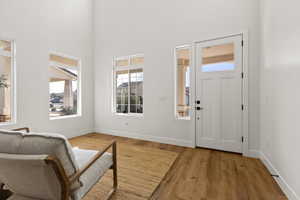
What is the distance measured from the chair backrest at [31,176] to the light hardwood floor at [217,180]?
3.87ft

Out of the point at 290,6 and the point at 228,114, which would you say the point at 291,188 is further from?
the point at 290,6

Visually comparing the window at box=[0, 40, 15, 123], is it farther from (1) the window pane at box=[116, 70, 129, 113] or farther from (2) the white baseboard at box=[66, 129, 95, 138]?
(1) the window pane at box=[116, 70, 129, 113]

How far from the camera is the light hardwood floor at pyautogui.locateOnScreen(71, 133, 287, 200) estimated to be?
1842 millimetres

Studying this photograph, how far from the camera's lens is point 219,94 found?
3.31m

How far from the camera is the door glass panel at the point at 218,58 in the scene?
3.24m

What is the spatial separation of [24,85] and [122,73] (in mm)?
2538

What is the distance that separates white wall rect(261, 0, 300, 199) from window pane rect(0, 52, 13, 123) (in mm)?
5037

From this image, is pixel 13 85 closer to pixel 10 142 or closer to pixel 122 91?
pixel 122 91

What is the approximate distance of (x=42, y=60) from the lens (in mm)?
3764

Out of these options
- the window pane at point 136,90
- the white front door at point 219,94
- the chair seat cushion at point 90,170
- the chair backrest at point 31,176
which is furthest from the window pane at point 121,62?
the chair backrest at point 31,176

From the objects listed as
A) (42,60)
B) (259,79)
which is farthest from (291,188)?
(42,60)

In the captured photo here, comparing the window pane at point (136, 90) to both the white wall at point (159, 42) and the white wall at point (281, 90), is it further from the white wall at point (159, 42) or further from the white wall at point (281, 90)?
the white wall at point (281, 90)

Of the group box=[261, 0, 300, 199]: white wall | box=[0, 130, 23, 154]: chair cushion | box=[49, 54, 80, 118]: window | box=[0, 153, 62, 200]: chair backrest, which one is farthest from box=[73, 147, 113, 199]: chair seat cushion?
box=[49, 54, 80, 118]: window

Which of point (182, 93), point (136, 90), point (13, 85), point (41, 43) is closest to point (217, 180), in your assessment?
point (182, 93)
